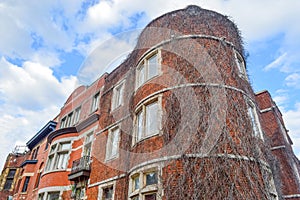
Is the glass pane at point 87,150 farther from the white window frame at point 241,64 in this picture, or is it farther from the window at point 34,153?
the window at point 34,153

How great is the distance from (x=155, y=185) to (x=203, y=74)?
4455mm

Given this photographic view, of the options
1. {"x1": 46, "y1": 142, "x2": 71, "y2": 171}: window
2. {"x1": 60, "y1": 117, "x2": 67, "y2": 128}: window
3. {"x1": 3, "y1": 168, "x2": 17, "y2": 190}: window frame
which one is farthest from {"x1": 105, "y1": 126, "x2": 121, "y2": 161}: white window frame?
{"x1": 3, "y1": 168, "x2": 17, "y2": 190}: window frame

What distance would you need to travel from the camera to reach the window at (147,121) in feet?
30.3

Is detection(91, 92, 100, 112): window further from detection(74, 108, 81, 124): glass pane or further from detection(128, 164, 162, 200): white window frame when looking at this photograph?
detection(128, 164, 162, 200): white window frame

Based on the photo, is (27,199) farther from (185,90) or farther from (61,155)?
(185,90)

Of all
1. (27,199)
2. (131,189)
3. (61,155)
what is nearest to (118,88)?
(61,155)

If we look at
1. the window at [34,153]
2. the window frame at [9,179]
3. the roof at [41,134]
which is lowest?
the window frame at [9,179]

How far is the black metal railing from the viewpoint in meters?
13.0

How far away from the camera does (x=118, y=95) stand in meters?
14.3

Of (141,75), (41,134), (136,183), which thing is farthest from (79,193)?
(41,134)

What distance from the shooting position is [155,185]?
7.91 metres

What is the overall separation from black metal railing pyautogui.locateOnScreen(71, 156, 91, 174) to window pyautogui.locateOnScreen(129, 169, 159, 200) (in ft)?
16.0

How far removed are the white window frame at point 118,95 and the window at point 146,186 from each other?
5.66m

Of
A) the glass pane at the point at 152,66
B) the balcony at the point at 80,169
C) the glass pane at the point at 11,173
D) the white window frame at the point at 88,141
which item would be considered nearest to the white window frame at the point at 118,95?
the white window frame at the point at 88,141
